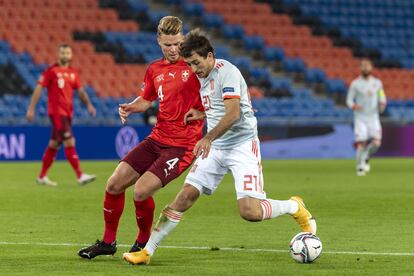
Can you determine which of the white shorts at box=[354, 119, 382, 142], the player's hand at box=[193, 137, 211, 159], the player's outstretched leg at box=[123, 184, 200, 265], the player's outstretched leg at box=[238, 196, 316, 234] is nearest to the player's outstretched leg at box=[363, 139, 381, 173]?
the white shorts at box=[354, 119, 382, 142]

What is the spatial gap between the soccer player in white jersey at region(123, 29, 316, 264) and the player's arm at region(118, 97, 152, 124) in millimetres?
627

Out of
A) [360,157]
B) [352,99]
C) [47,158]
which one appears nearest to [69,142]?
[47,158]

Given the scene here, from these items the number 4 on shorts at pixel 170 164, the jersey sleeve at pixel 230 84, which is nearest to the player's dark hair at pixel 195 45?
the jersey sleeve at pixel 230 84

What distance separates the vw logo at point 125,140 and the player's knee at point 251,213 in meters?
17.9

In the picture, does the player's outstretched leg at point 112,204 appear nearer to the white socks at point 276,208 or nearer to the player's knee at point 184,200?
the player's knee at point 184,200

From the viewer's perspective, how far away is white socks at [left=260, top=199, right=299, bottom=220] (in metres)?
8.88

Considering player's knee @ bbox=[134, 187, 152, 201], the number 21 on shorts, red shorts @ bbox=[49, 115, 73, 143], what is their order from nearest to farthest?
the number 21 on shorts, player's knee @ bbox=[134, 187, 152, 201], red shorts @ bbox=[49, 115, 73, 143]

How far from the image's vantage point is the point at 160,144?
929 centimetres

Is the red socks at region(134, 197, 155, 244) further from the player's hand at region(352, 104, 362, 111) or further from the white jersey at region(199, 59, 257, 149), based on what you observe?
the player's hand at region(352, 104, 362, 111)

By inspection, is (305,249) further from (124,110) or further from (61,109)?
(61,109)

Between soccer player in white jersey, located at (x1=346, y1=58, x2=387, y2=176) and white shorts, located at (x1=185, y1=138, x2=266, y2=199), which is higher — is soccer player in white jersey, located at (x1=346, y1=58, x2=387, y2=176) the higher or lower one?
the lower one

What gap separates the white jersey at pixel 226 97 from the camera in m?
8.57

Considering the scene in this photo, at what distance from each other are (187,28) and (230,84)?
1040 inches

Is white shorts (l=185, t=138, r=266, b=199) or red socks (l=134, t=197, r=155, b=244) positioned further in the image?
red socks (l=134, t=197, r=155, b=244)
